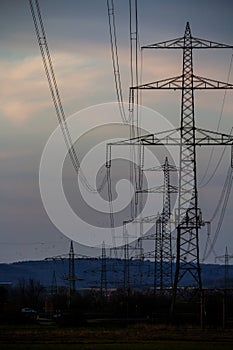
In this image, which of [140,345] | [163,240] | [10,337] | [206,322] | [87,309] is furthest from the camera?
[87,309]

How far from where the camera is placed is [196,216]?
54812 mm

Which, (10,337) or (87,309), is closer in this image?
(10,337)

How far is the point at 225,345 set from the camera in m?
41.4

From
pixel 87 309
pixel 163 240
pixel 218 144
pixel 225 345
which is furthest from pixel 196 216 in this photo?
pixel 87 309

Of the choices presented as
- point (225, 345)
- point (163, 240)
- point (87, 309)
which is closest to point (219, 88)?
point (225, 345)

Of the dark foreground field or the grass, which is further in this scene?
the dark foreground field

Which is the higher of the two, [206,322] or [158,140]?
[158,140]

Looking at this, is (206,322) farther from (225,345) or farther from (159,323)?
(225,345)

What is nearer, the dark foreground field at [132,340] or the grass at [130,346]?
the grass at [130,346]

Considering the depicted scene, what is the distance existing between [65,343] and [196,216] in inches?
616

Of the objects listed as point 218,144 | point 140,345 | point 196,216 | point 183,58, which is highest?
point 183,58

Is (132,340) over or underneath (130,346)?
over

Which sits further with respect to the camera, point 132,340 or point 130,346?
point 132,340

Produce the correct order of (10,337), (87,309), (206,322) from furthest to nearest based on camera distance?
(87,309), (206,322), (10,337)
